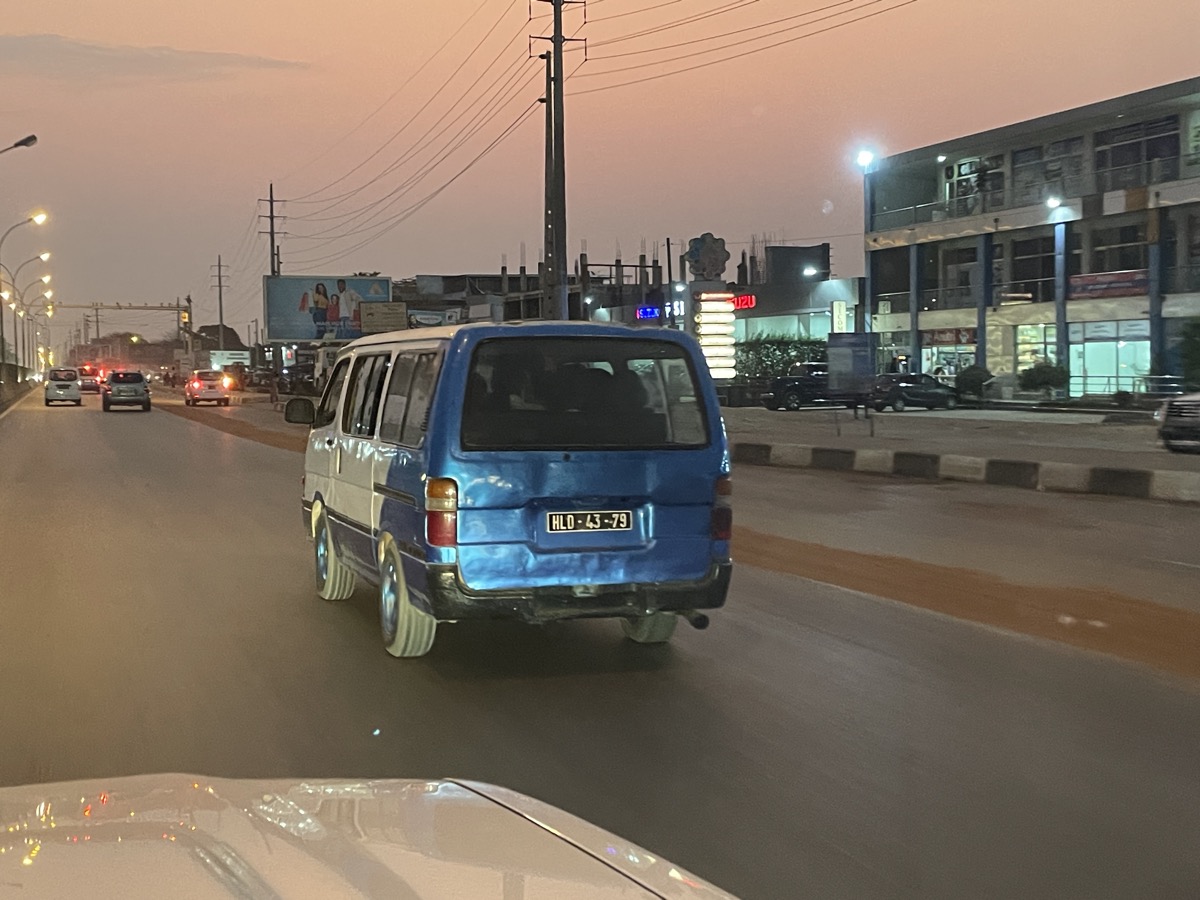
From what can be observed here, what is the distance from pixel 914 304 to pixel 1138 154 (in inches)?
416

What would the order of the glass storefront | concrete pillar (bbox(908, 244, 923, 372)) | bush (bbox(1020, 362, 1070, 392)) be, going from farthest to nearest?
concrete pillar (bbox(908, 244, 923, 372)), bush (bbox(1020, 362, 1070, 392)), the glass storefront

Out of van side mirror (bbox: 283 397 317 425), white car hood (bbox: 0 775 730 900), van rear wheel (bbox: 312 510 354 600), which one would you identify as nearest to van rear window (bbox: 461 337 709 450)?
van rear wheel (bbox: 312 510 354 600)

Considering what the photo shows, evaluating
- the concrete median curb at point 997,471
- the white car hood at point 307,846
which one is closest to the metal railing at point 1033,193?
the concrete median curb at point 997,471

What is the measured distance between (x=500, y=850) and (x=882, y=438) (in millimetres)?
26852

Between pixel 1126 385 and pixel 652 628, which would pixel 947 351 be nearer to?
pixel 1126 385

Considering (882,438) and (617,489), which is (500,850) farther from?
(882,438)

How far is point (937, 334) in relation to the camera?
176 ft

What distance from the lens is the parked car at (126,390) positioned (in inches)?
2039

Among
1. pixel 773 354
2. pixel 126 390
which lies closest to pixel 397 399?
pixel 126 390

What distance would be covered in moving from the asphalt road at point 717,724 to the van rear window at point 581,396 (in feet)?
4.26

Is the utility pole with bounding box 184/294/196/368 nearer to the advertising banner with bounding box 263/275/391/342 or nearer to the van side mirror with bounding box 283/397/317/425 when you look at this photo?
the advertising banner with bounding box 263/275/391/342

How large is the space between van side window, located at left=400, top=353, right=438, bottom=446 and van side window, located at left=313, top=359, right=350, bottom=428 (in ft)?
6.80

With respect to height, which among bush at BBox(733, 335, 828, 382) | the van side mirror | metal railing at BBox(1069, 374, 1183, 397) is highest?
bush at BBox(733, 335, 828, 382)

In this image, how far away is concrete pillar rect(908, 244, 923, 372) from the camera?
53.5 m
